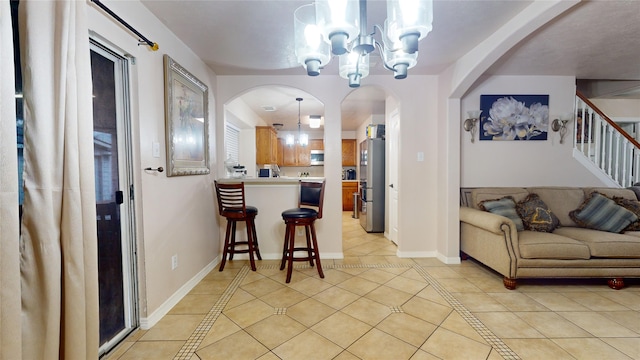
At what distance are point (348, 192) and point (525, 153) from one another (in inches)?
165

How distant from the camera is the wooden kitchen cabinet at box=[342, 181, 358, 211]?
6812mm

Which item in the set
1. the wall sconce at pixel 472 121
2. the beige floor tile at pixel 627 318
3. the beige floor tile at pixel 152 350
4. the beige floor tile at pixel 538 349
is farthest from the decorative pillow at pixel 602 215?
the beige floor tile at pixel 152 350

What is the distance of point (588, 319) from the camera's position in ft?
6.09

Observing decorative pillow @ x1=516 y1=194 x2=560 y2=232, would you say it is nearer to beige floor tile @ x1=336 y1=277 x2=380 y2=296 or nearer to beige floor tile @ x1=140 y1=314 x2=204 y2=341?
beige floor tile @ x1=336 y1=277 x2=380 y2=296

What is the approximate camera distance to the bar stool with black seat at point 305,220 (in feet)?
8.55

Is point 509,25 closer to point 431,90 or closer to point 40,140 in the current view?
point 431,90

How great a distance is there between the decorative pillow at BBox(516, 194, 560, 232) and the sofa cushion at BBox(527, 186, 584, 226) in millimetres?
179

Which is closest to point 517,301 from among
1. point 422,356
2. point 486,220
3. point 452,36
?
point 486,220

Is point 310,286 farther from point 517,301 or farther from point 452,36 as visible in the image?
point 452,36

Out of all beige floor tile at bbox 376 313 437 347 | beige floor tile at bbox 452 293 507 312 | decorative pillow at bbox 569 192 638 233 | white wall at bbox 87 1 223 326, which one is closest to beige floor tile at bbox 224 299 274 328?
white wall at bbox 87 1 223 326

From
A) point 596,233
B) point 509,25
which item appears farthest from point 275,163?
point 596,233

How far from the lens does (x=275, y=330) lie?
69.1 inches

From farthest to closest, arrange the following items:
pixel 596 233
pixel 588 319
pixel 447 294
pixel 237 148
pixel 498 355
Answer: pixel 237 148
pixel 596 233
pixel 447 294
pixel 588 319
pixel 498 355

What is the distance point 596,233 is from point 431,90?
2247 millimetres
